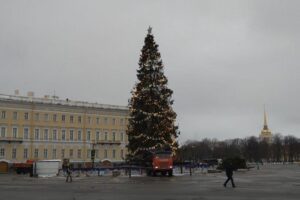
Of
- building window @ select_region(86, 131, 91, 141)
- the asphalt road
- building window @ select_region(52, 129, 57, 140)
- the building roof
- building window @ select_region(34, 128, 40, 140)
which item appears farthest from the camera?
building window @ select_region(86, 131, 91, 141)

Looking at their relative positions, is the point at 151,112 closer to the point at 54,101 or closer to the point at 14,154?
the point at 14,154

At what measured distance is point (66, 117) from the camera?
344ft

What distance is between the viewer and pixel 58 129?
10419cm

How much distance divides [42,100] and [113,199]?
278 feet

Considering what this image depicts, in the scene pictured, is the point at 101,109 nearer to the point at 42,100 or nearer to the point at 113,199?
the point at 42,100

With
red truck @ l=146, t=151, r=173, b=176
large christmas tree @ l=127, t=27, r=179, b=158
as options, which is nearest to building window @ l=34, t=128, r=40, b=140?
large christmas tree @ l=127, t=27, r=179, b=158

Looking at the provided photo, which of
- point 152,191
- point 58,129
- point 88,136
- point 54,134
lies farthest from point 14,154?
point 152,191

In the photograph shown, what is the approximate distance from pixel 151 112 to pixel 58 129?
55.3 m

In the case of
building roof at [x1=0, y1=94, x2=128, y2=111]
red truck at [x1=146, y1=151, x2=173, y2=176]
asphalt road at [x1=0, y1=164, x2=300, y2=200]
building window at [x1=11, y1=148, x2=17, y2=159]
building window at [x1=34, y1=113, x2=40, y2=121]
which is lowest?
asphalt road at [x1=0, y1=164, x2=300, y2=200]

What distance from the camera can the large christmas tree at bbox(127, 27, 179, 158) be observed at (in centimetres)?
5250

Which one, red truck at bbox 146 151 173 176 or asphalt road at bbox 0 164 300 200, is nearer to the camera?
asphalt road at bbox 0 164 300 200

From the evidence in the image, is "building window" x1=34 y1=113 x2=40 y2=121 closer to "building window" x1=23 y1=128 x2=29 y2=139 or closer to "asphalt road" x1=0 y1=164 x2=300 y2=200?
"building window" x1=23 y1=128 x2=29 y2=139

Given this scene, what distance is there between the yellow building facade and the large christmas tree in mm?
49029

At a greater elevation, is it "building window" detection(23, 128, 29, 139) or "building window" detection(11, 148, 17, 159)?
"building window" detection(23, 128, 29, 139)
